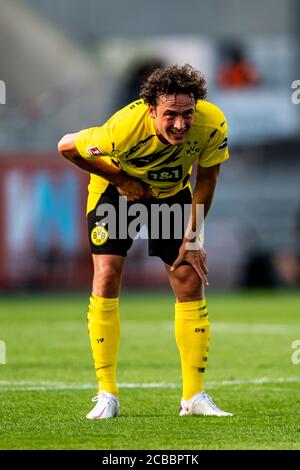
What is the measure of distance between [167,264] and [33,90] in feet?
76.6

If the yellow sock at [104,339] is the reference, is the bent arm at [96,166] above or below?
above

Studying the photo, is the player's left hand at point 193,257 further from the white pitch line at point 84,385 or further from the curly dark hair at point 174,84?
the white pitch line at point 84,385

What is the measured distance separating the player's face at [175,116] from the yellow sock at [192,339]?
1037mm

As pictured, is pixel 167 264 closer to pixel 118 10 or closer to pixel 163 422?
pixel 163 422

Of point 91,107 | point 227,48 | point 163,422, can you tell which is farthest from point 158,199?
point 227,48

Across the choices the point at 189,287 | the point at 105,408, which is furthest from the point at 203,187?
the point at 105,408

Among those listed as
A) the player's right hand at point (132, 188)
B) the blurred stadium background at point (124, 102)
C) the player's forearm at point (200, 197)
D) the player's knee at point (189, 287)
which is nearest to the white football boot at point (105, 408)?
the player's knee at point (189, 287)

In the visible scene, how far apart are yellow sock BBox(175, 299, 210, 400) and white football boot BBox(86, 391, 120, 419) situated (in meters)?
0.42

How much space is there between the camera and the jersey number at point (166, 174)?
6.98 meters

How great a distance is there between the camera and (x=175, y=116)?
6602mm

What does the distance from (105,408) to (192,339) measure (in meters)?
0.66

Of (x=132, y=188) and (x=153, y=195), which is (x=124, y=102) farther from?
(x=132, y=188)

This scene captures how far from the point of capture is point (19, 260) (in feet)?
73.2

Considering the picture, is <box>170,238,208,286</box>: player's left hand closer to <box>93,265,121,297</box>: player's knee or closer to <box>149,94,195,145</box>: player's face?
<box>93,265,121,297</box>: player's knee
